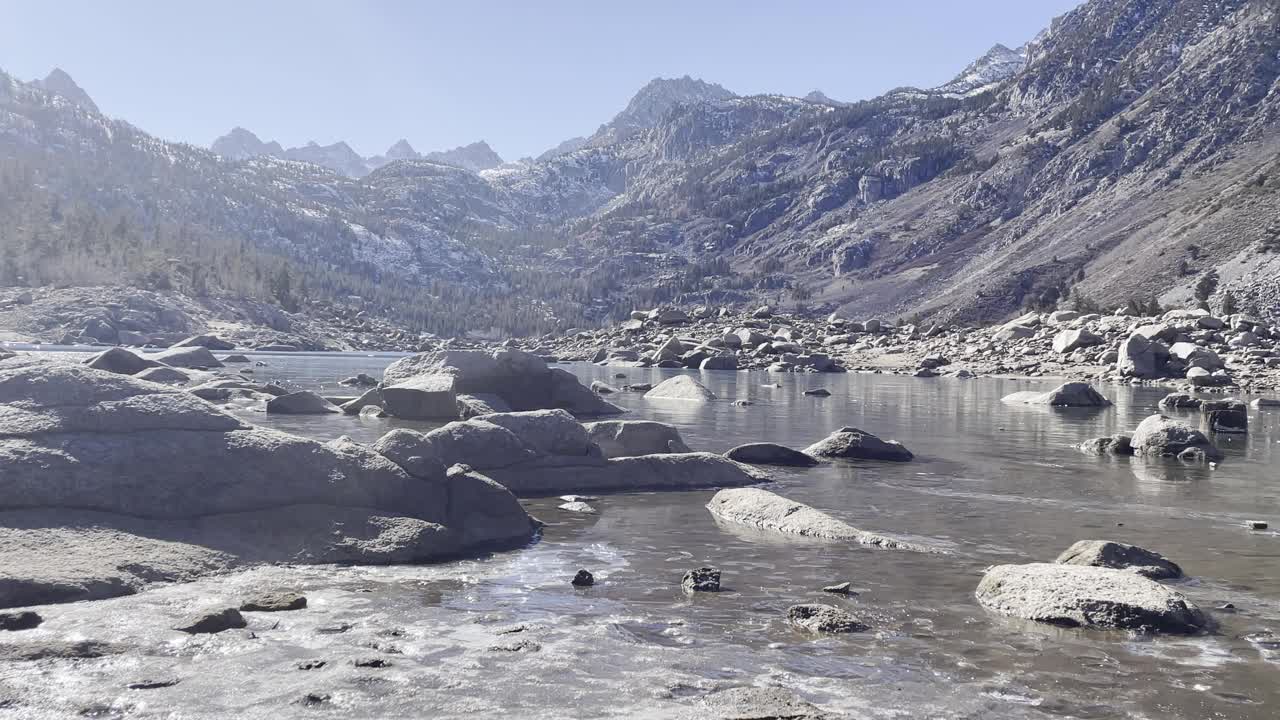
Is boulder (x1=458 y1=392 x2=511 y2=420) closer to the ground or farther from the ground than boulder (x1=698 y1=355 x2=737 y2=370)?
closer to the ground

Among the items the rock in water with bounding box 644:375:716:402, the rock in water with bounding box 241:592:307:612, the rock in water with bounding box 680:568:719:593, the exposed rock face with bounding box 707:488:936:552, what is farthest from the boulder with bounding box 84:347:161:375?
the rock in water with bounding box 680:568:719:593

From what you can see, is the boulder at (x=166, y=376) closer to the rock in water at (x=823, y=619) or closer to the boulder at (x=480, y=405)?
the boulder at (x=480, y=405)

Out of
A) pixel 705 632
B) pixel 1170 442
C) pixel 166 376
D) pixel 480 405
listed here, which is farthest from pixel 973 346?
pixel 705 632

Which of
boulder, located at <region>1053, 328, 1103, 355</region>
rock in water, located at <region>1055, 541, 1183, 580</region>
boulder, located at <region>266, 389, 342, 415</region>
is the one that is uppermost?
boulder, located at <region>1053, 328, 1103, 355</region>

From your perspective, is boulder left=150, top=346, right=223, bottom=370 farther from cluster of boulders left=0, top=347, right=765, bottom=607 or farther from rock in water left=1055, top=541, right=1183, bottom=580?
rock in water left=1055, top=541, right=1183, bottom=580

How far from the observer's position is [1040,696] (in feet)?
25.4

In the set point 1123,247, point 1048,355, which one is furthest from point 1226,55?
point 1048,355

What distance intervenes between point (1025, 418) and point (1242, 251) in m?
80.2

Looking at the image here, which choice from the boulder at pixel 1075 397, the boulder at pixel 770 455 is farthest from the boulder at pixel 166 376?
the boulder at pixel 1075 397

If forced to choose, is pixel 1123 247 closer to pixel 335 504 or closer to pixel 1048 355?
pixel 1048 355

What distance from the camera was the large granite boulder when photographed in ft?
98.1

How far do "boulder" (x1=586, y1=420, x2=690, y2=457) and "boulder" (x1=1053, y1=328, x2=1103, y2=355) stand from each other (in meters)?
67.2

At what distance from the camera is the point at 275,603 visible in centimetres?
968

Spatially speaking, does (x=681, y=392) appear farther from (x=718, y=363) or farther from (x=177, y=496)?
(x=718, y=363)
